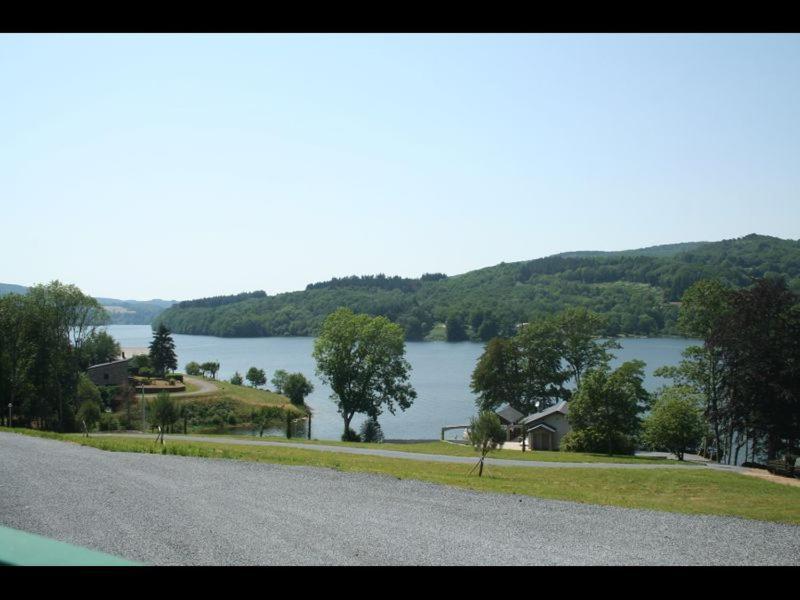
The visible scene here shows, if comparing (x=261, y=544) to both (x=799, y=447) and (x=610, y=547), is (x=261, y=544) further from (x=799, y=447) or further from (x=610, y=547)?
(x=799, y=447)

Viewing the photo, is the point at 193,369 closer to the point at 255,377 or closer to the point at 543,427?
the point at 255,377

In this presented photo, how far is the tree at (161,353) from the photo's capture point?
7031 centimetres

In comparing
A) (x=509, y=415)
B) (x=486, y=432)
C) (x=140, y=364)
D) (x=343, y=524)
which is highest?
(x=486, y=432)

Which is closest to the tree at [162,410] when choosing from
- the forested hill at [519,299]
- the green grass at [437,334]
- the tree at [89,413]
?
the tree at [89,413]

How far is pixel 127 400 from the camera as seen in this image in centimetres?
5528

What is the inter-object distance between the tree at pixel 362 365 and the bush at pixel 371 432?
2.22 feet

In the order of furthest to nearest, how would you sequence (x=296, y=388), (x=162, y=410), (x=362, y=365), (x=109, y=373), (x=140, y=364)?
(x=140, y=364)
(x=109, y=373)
(x=296, y=388)
(x=362, y=365)
(x=162, y=410)

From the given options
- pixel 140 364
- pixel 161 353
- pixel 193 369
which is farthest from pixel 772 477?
pixel 193 369

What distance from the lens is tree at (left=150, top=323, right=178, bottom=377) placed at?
70312 millimetres

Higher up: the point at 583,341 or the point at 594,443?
the point at 583,341

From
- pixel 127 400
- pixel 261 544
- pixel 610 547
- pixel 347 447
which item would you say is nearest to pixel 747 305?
pixel 347 447

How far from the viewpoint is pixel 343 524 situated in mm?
10547

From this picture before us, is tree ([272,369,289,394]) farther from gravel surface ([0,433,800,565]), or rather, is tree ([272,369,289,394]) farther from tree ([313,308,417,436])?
gravel surface ([0,433,800,565])

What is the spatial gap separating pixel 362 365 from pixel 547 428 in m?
13.6
